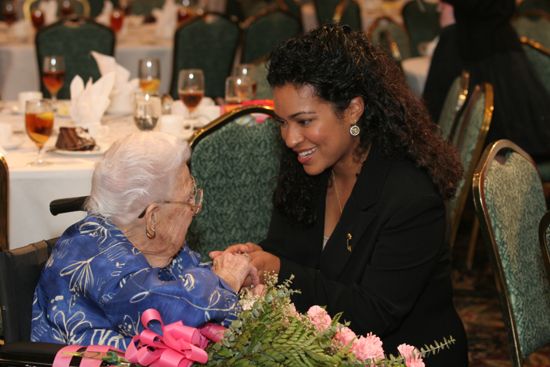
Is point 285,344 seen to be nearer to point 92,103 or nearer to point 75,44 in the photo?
point 92,103

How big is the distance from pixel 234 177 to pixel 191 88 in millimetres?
1019

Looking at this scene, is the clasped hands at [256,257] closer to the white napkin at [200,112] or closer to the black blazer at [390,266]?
the black blazer at [390,266]

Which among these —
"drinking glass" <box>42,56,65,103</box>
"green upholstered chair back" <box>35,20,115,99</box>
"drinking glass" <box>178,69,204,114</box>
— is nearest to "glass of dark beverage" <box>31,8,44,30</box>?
"green upholstered chair back" <box>35,20,115,99</box>

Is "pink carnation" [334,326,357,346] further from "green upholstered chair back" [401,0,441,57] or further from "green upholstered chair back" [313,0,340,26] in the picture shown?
"green upholstered chair back" [313,0,340,26]

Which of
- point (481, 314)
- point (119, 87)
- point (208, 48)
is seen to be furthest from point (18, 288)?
point (208, 48)

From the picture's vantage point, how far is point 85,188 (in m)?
3.24

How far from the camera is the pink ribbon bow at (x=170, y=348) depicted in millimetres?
1672

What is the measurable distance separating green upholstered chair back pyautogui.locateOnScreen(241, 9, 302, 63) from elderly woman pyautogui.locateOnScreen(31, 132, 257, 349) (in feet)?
14.3

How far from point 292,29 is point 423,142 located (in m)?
4.20

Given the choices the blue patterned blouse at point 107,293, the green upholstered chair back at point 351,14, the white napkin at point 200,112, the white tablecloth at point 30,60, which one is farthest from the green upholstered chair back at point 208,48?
the blue patterned blouse at point 107,293

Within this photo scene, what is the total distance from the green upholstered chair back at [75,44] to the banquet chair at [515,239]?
3374 mm

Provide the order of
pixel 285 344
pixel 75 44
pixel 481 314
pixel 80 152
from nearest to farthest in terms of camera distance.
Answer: pixel 285 344
pixel 80 152
pixel 481 314
pixel 75 44

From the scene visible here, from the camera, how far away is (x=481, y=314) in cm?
430

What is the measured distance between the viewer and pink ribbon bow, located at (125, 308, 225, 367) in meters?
1.67
